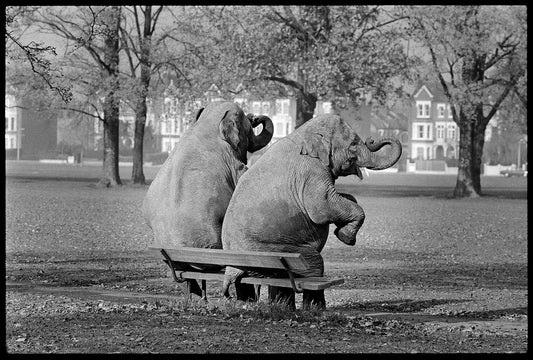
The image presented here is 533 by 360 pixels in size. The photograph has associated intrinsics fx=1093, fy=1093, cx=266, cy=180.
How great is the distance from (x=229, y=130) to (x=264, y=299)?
79.0 inches

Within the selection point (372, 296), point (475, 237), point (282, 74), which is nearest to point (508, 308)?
point (372, 296)

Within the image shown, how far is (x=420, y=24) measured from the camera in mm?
39688

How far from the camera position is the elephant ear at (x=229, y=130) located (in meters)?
11.2

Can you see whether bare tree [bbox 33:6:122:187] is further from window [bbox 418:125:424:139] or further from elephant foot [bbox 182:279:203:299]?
window [bbox 418:125:424:139]

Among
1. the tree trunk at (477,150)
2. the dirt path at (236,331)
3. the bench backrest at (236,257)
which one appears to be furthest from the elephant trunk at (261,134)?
the tree trunk at (477,150)

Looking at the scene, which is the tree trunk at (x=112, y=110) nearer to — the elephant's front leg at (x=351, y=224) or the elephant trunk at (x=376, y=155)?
the elephant trunk at (x=376, y=155)

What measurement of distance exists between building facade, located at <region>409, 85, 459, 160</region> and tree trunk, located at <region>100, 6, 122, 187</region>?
95.8m

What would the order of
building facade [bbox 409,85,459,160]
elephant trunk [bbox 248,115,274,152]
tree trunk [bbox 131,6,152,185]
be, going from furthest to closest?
building facade [bbox 409,85,459,160]
tree trunk [bbox 131,6,152,185]
elephant trunk [bbox 248,115,274,152]

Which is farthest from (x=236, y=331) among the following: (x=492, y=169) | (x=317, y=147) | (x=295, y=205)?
(x=492, y=169)

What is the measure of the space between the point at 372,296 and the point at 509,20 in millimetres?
29116

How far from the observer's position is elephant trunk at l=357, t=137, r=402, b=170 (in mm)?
10492

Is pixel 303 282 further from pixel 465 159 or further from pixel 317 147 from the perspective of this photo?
pixel 465 159

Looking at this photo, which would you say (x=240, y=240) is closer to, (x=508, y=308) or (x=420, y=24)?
(x=508, y=308)

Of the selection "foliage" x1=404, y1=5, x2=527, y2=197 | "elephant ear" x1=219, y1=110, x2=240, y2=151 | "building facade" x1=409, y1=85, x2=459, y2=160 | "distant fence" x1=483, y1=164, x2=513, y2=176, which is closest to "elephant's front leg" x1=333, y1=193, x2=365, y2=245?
"elephant ear" x1=219, y1=110, x2=240, y2=151
